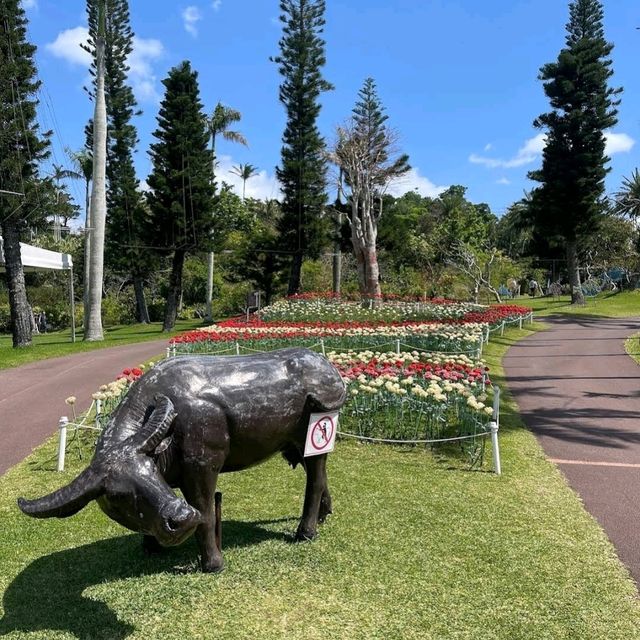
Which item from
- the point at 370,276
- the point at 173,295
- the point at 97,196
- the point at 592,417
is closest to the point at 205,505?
the point at 592,417

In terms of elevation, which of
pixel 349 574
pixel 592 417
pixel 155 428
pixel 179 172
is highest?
pixel 179 172

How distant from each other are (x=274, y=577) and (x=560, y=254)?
130ft

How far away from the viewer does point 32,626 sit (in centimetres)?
317

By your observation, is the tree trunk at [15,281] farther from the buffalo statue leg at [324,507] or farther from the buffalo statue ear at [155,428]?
the buffalo statue ear at [155,428]

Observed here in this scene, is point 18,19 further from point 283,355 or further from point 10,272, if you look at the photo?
point 283,355

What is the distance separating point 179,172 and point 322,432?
2234 centimetres

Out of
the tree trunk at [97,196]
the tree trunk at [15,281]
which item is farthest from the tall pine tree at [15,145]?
the tree trunk at [97,196]

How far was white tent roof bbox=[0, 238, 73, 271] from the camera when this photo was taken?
1847 cm

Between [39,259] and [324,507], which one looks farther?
[39,259]

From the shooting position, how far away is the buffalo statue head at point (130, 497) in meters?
2.82

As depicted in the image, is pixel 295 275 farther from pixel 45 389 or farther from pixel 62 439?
pixel 62 439

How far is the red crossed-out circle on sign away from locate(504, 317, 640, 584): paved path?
7.02 ft

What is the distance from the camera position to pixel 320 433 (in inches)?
157

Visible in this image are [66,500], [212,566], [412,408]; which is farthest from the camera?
[412,408]
